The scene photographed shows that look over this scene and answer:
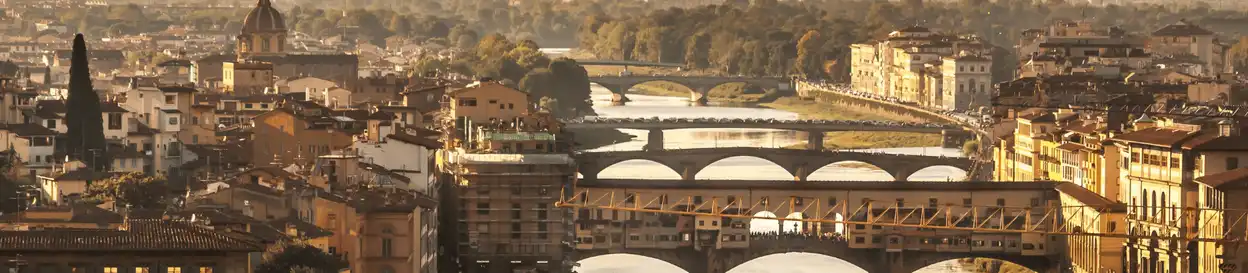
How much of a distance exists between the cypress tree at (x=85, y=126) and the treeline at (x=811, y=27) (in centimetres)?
5585

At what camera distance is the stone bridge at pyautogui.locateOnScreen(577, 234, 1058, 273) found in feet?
163

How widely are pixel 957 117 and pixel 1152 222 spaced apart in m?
39.5

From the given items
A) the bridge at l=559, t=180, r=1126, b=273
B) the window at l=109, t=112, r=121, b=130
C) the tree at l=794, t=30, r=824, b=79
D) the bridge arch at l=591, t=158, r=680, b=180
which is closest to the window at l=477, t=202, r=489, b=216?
the bridge at l=559, t=180, r=1126, b=273

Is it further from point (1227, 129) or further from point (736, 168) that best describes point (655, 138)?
point (1227, 129)

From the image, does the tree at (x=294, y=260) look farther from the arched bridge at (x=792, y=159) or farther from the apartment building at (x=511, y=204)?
the arched bridge at (x=792, y=159)

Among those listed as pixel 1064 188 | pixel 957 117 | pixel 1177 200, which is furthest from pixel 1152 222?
pixel 957 117

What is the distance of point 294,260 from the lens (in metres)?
34.7

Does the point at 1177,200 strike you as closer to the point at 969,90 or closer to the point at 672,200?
the point at 672,200

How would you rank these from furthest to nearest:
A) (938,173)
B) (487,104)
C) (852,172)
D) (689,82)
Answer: (689,82) → (852,172) → (938,173) → (487,104)

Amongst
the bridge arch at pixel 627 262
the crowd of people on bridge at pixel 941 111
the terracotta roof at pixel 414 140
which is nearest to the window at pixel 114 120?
the terracotta roof at pixel 414 140

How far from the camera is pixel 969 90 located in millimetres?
95125

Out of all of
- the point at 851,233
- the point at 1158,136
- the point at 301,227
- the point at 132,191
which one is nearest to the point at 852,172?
the point at 851,233

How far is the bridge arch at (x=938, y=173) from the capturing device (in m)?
67.5

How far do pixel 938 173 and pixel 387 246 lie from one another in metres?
31.0
